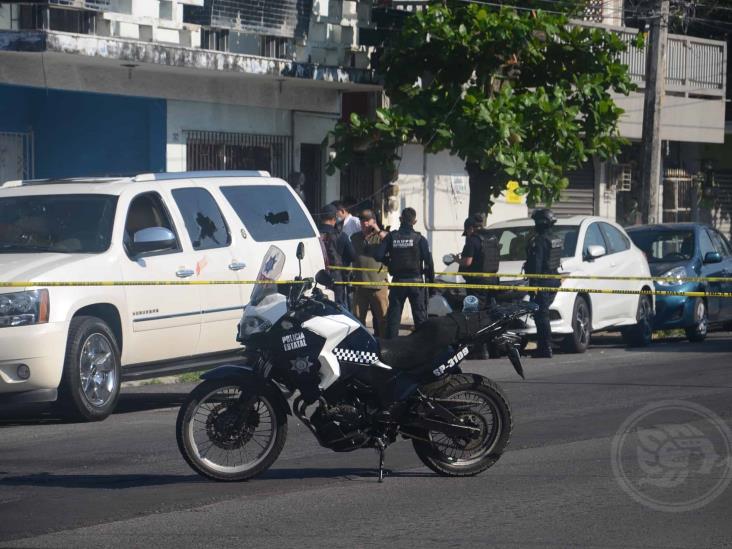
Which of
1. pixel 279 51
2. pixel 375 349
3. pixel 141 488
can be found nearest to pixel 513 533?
pixel 375 349

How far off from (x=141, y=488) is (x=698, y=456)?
3833 millimetres

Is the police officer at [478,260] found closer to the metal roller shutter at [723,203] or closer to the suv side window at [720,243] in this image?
the suv side window at [720,243]

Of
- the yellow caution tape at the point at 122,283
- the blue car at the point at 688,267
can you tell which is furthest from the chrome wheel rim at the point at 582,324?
the yellow caution tape at the point at 122,283

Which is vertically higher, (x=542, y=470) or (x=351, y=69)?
(x=351, y=69)

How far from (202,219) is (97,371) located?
6.15ft

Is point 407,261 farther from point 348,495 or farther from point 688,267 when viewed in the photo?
point 348,495

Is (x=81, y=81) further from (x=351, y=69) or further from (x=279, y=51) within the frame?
(x=351, y=69)

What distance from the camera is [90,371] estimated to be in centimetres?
1083

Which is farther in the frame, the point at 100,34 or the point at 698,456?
the point at 100,34

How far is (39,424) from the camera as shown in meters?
11.0

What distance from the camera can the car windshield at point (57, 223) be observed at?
11.2 meters

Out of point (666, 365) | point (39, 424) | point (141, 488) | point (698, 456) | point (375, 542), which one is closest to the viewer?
point (375, 542)

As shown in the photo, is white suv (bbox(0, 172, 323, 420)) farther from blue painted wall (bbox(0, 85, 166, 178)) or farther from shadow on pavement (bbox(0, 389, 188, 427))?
blue painted wall (bbox(0, 85, 166, 178))

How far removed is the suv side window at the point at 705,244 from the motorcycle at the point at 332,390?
11.7 m
